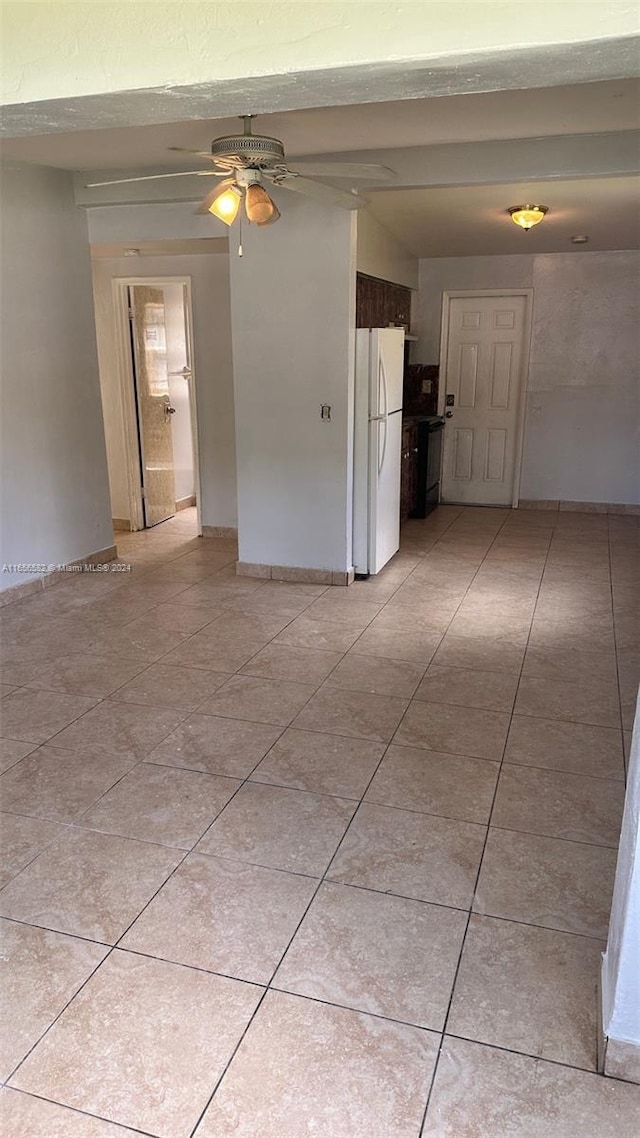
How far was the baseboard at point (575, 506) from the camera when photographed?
23.3 ft

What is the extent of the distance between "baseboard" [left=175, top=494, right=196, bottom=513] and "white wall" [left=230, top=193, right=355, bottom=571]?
2319 millimetres

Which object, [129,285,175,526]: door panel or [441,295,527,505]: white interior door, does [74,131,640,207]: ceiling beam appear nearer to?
[129,285,175,526]: door panel

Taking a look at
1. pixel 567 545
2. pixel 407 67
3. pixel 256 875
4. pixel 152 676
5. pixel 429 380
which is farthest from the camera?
pixel 429 380

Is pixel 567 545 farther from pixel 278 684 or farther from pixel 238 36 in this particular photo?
pixel 238 36

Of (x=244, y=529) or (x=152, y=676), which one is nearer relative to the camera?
(x=152, y=676)

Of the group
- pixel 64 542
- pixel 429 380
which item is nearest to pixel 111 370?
pixel 64 542

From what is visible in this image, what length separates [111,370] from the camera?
20.0 ft

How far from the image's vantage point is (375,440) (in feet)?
15.3

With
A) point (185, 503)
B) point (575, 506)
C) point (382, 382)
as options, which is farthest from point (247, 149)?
point (575, 506)

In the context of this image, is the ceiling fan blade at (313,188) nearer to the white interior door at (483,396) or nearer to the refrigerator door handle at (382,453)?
the refrigerator door handle at (382,453)

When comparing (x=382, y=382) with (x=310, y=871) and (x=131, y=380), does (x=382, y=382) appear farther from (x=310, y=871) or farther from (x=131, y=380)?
(x=310, y=871)

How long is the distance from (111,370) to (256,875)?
492 centimetres

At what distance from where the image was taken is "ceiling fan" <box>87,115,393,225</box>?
2.87m

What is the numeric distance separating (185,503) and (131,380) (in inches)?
60.3
